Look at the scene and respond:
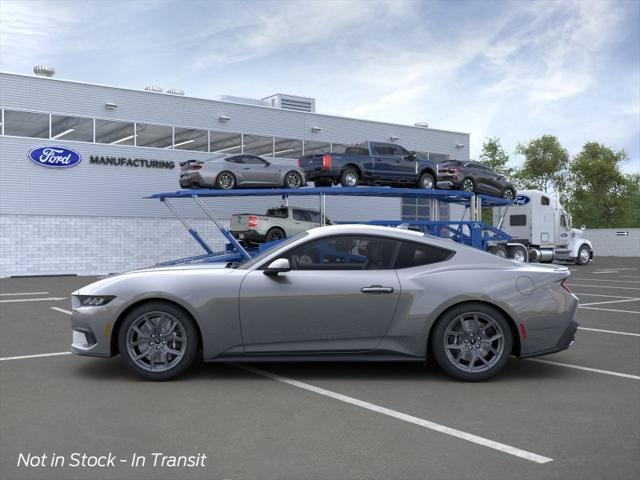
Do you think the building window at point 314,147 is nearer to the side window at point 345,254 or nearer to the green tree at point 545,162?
the side window at point 345,254

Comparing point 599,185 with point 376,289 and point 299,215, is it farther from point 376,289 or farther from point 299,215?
point 376,289

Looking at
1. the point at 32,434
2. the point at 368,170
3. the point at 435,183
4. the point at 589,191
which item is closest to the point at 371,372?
the point at 32,434

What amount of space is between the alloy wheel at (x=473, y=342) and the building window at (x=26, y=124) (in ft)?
77.0

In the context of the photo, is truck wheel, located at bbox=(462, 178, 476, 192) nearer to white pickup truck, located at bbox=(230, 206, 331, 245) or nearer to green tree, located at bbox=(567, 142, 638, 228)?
white pickup truck, located at bbox=(230, 206, 331, 245)

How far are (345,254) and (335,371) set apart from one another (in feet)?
3.88

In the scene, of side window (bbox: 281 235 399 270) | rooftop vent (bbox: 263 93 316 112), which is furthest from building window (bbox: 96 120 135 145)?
side window (bbox: 281 235 399 270)

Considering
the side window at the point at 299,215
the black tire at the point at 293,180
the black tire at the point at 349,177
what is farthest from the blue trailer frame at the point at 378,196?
the side window at the point at 299,215

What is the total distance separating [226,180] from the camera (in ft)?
62.8

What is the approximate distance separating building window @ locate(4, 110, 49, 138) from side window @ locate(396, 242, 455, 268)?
75.2 ft

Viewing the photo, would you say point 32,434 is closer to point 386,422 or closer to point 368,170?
point 386,422

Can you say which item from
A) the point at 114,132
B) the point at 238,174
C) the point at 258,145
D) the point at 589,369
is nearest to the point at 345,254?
the point at 589,369

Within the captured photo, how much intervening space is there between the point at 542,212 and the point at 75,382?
26213 millimetres

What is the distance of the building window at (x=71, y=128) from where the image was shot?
26.0m

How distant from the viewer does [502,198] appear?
22766mm
